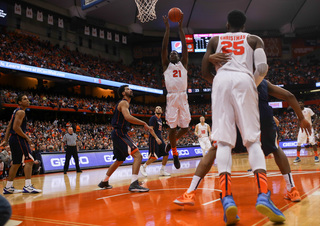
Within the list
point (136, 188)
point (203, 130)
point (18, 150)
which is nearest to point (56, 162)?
point (18, 150)

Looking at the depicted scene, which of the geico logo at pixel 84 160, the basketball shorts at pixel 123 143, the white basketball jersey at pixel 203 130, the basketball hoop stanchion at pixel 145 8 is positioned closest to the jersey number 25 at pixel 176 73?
the basketball shorts at pixel 123 143

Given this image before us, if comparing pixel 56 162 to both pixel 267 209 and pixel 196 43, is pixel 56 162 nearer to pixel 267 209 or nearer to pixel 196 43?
pixel 267 209

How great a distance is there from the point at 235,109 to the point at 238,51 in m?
0.64

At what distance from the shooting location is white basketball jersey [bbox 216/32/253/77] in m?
2.80

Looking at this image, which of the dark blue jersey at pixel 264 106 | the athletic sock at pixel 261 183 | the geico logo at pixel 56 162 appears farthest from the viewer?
the geico logo at pixel 56 162

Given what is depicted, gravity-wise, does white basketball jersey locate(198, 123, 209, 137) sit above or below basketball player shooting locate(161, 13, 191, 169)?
below

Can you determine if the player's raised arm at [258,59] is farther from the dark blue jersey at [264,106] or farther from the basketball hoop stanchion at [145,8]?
the basketball hoop stanchion at [145,8]

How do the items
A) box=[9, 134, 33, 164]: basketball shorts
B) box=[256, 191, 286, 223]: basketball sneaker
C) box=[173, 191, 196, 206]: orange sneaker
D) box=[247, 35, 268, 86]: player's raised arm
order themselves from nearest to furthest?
box=[256, 191, 286, 223]: basketball sneaker → box=[247, 35, 268, 86]: player's raised arm → box=[173, 191, 196, 206]: orange sneaker → box=[9, 134, 33, 164]: basketball shorts

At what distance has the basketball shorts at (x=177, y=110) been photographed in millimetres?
5809

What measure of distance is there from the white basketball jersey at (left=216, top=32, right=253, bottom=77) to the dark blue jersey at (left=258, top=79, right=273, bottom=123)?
0.83 metres

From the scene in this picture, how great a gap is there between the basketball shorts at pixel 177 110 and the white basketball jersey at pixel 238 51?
292cm

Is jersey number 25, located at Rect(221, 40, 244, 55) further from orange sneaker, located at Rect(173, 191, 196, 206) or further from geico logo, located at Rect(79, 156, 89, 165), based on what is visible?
geico logo, located at Rect(79, 156, 89, 165)

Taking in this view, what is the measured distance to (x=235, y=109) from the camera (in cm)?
266

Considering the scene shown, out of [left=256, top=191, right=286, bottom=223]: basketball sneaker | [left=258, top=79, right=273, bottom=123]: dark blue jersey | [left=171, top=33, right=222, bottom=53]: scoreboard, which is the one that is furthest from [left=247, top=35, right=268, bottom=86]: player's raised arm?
[left=171, top=33, right=222, bottom=53]: scoreboard
